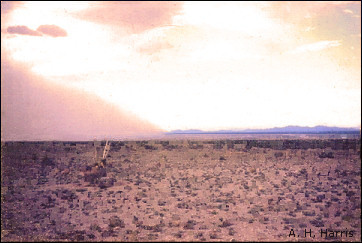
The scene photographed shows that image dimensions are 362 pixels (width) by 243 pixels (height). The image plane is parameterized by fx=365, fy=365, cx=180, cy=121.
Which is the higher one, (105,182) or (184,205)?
(105,182)

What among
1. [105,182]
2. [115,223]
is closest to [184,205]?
[115,223]

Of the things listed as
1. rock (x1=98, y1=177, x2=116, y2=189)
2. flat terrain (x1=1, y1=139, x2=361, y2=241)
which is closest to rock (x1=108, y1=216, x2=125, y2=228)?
flat terrain (x1=1, y1=139, x2=361, y2=241)

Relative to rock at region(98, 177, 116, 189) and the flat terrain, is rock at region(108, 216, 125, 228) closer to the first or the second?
the flat terrain

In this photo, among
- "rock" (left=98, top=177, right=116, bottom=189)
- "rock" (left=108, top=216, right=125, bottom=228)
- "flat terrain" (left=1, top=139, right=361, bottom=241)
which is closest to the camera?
"flat terrain" (left=1, top=139, right=361, bottom=241)

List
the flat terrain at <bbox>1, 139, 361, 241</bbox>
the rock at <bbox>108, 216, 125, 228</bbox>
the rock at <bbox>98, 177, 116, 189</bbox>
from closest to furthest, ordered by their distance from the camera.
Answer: the flat terrain at <bbox>1, 139, 361, 241</bbox>
the rock at <bbox>108, 216, 125, 228</bbox>
the rock at <bbox>98, 177, 116, 189</bbox>

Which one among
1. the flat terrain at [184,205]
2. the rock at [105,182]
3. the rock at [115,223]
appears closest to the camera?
the flat terrain at [184,205]

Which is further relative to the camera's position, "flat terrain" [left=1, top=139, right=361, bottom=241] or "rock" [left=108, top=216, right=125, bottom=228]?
"rock" [left=108, top=216, right=125, bottom=228]

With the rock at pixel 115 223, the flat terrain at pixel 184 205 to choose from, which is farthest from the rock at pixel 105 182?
the rock at pixel 115 223

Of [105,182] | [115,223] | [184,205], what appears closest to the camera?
[115,223]

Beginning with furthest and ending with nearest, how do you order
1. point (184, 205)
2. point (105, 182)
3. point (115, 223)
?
1. point (105, 182)
2. point (184, 205)
3. point (115, 223)

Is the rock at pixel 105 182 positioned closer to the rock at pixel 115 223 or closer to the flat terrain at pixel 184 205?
the flat terrain at pixel 184 205

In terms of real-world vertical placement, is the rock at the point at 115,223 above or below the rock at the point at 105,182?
below

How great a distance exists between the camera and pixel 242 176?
1106 inches

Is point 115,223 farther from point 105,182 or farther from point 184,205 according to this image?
point 105,182
